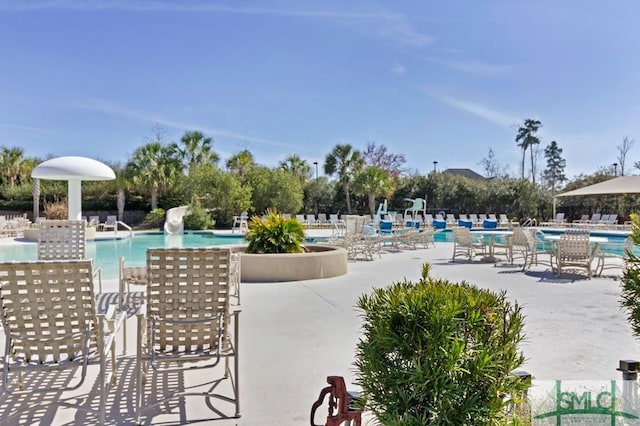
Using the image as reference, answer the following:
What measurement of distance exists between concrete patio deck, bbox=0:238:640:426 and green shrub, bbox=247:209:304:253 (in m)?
1.05

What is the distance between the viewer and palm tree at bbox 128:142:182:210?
93.7ft

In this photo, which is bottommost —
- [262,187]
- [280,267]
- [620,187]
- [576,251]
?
[280,267]

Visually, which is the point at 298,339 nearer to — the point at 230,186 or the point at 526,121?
the point at 230,186

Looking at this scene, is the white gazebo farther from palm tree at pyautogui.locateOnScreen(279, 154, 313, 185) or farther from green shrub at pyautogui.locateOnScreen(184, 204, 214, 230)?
palm tree at pyautogui.locateOnScreen(279, 154, 313, 185)

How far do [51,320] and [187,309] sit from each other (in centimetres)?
81

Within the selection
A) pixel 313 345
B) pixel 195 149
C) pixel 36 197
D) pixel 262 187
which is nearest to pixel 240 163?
pixel 195 149

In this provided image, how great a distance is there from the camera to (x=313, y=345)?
451 cm

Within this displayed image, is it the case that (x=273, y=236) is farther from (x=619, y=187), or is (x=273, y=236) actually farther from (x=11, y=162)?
(x=11, y=162)

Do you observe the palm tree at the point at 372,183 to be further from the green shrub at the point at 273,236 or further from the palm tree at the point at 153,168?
the green shrub at the point at 273,236

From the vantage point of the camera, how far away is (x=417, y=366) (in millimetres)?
1636

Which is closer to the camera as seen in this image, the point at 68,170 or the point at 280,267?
the point at 280,267

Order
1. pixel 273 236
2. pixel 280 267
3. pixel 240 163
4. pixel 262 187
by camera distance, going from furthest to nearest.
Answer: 1. pixel 240 163
2. pixel 262 187
3. pixel 273 236
4. pixel 280 267

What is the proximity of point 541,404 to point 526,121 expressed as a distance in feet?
196

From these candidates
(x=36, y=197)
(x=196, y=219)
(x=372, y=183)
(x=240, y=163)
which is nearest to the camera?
(x=196, y=219)
